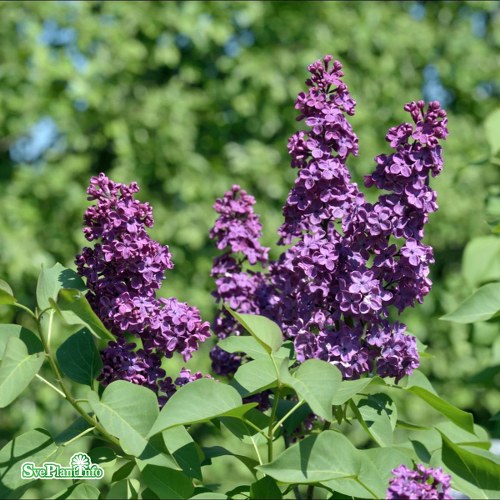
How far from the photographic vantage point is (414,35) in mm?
4734

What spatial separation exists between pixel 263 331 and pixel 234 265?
465 millimetres

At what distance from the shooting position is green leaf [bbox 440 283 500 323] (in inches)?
45.9

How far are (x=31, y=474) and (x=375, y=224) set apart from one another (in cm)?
49

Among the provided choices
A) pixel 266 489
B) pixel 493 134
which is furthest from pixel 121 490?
pixel 493 134

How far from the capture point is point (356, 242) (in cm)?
111

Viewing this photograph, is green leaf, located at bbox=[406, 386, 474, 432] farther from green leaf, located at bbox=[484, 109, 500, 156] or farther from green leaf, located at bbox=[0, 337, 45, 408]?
green leaf, located at bbox=[484, 109, 500, 156]

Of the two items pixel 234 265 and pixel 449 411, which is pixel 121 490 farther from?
pixel 234 265

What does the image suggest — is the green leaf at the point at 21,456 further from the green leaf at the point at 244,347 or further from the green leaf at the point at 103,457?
the green leaf at the point at 244,347

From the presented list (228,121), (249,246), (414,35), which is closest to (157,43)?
(228,121)

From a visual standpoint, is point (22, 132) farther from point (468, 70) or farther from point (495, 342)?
point (468, 70)

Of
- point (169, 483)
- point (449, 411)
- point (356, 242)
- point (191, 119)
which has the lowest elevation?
point (191, 119)

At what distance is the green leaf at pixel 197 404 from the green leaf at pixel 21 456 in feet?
0.68

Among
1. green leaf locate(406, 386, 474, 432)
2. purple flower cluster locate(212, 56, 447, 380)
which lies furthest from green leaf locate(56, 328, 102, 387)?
green leaf locate(406, 386, 474, 432)

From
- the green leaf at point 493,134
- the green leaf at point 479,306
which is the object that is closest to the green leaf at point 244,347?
the green leaf at point 479,306
